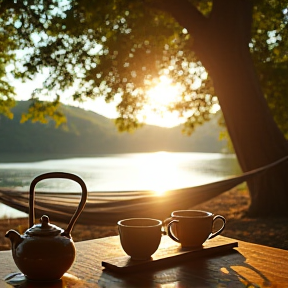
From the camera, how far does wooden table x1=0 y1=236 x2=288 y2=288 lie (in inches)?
39.9

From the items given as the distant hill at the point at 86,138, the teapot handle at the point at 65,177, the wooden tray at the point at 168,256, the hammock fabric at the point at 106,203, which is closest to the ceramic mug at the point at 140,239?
the wooden tray at the point at 168,256

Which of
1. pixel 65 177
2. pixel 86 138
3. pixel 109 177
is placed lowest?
pixel 65 177

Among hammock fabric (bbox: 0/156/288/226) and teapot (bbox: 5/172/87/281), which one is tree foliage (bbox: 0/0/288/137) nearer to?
hammock fabric (bbox: 0/156/288/226)

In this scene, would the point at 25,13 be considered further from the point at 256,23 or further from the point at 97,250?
the point at 97,250

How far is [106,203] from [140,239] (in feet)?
7.16

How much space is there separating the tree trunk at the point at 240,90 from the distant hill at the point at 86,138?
35762 millimetres

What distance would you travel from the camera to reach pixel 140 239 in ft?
3.70

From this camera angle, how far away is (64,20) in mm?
6242

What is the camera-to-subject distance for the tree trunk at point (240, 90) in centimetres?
493

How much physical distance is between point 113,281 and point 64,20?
568 centimetres

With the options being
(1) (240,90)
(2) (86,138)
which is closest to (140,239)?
(1) (240,90)

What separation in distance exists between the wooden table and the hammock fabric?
1.92 m

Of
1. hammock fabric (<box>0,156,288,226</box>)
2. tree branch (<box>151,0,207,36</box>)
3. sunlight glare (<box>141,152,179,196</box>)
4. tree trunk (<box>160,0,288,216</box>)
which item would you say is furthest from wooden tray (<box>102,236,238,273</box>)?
tree branch (<box>151,0,207,36</box>)

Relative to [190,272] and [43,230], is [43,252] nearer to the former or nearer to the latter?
[43,230]
